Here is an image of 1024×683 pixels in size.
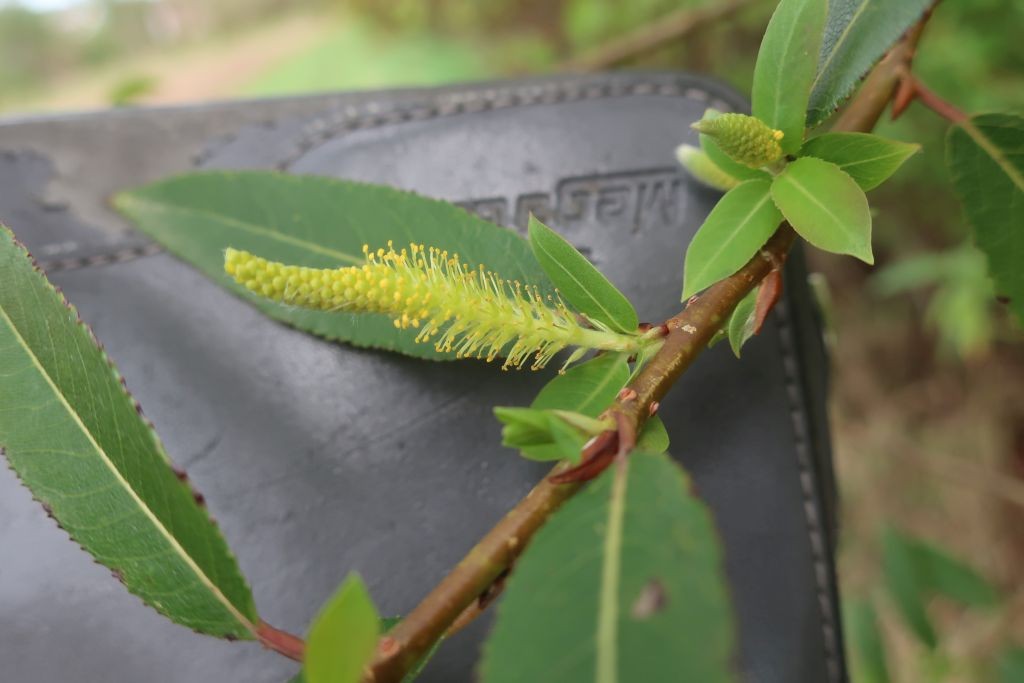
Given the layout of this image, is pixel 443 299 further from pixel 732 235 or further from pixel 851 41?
pixel 851 41

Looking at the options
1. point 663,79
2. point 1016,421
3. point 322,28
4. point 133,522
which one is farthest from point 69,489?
point 322,28

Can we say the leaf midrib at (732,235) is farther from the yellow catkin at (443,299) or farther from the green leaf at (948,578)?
the green leaf at (948,578)

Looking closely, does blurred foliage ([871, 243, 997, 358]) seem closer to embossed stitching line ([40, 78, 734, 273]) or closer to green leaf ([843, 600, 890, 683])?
green leaf ([843, 600, 890, 683])

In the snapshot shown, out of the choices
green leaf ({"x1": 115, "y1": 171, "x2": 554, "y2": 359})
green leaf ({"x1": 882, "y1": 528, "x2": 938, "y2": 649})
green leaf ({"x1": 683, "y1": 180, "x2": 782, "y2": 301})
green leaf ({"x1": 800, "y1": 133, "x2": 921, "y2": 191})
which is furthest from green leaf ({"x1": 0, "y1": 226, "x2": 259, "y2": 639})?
green leaf ({"x1": 882, "y1": 528, "x2": 938, "y2": 649})

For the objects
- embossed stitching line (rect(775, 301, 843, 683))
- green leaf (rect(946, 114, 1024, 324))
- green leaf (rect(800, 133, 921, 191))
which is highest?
green leaf (rect(800, 133, 921, 191))

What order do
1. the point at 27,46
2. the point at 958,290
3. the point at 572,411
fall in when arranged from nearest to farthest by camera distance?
the point at 572,411, the point at 958,290, the point at 27,46

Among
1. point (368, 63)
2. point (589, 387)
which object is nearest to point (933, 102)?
point (589, 387)

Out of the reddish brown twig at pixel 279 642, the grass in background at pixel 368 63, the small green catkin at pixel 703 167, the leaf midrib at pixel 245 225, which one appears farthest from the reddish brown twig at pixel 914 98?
the grass in background at pixel 368 63
